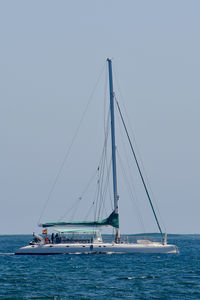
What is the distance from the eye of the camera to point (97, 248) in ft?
237

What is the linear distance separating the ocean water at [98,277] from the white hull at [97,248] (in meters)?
0.83

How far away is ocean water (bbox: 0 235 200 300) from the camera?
4262 cm

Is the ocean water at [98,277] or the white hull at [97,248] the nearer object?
the ocean water at [98,277]

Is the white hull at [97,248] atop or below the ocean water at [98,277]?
atop

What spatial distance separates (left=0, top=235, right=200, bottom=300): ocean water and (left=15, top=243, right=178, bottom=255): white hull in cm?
83

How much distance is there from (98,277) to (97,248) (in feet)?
68.8

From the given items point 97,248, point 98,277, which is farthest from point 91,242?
point 98,277

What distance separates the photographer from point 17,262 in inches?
2608

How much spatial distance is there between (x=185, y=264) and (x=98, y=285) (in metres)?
21.8

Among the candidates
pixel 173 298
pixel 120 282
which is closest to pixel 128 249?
pixel 120 282

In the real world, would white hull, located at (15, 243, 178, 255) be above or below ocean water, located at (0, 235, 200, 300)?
above

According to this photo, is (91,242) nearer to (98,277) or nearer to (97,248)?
(97,248)

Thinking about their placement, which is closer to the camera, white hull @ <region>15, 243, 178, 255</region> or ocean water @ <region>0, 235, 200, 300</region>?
ocean water @ <region>0, 235, 200, 300</region>

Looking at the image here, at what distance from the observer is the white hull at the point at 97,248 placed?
72188mm
